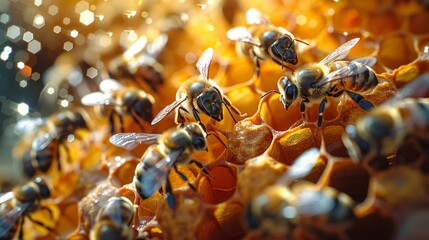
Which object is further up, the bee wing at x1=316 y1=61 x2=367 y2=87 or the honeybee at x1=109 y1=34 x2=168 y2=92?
the bee wing at x1=316 y1=61 x2=367 y2=87

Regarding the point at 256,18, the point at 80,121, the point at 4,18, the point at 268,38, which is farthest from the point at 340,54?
the point at 4,18

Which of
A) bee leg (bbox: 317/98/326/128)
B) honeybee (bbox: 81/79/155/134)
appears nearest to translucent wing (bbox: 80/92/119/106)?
honeybee (bbox: 81/79/155/134)

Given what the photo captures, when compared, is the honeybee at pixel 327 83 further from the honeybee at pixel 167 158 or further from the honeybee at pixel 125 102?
the honeybee at pixel 125 102

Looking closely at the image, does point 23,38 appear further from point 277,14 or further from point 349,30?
point 349,30

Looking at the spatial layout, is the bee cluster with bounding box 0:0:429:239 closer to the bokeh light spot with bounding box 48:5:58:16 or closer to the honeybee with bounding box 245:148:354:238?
the honeybee with bounding box 245:148:354:238

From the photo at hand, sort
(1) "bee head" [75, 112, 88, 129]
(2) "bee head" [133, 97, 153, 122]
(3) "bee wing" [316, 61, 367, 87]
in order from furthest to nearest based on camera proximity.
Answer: (1) "bee head" [75, 112, 88, 129] < (2) "bee head" [133, 97, 153, 122] < (3) "bee wing" [316, 61, 367, 87]

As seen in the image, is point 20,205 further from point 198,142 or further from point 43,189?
point 198,142
